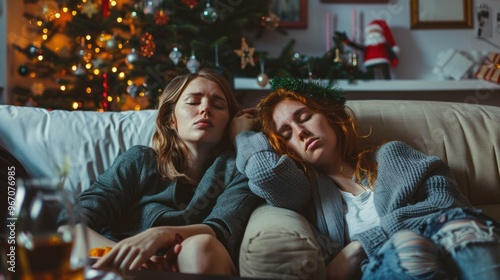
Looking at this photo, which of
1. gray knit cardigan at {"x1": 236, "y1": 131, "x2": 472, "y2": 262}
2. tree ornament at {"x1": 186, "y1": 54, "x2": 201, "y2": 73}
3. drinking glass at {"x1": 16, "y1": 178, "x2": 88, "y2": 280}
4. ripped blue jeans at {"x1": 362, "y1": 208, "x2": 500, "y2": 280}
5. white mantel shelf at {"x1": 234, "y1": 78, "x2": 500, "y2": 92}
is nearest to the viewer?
drinking glass at {"x1": 16, "y1": 178, "x2": 88, "y2": 280}

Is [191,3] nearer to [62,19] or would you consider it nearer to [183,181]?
[62,19]

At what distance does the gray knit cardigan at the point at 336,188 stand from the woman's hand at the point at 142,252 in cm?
35

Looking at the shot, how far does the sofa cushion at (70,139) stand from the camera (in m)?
1.94

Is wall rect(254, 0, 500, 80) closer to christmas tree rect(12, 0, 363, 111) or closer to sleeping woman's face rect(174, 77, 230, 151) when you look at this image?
christmas tree rect(12, 0, 363, 111)

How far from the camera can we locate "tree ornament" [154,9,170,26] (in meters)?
3.29

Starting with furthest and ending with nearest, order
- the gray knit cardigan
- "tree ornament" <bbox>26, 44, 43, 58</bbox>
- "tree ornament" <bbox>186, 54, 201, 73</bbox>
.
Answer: "tree ornament" <bbox>26, 44, 43, 58</bbox>
"tree ornament" <bbox>186, 54, 201, 73</bbox>
the gray knit cardigan

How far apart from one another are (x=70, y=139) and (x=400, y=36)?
2695 millimetres

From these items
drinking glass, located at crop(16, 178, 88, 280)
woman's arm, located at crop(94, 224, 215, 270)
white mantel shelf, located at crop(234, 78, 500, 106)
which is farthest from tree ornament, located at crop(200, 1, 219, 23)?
drinking glass, located at crop(16, 178, 88, 280)

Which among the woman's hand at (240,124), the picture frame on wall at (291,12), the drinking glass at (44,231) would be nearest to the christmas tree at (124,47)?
the picture frame on wall at (291,12)

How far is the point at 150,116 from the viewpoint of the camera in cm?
213

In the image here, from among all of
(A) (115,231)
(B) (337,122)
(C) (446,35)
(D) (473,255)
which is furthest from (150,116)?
(C) (446,35)

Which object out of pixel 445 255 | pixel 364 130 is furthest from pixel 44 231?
pixel 364 130

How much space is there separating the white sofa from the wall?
190 cm

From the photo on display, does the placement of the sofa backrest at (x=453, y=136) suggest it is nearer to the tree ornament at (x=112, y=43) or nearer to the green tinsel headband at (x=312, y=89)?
the green tinsel headband at (x=312, y=89)
